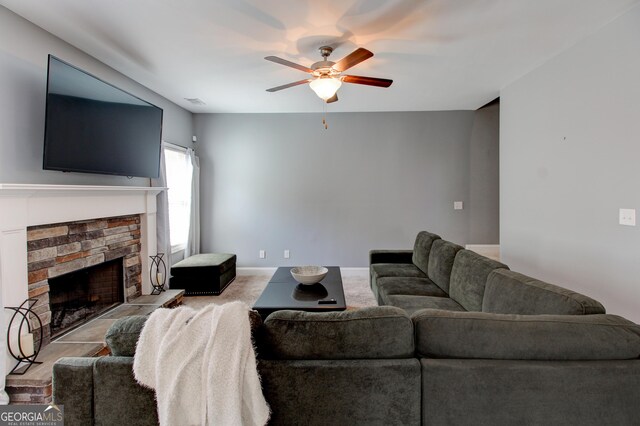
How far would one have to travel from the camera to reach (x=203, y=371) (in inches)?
43.6

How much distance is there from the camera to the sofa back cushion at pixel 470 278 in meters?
2.27

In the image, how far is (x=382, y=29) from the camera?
2.41 metres

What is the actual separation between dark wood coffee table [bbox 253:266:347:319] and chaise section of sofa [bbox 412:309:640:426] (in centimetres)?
124

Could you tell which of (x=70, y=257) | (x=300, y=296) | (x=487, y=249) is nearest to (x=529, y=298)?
(x=300, y=296)

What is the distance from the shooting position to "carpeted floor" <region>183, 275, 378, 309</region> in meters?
3.82

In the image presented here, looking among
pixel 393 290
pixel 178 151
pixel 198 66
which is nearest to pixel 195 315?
pixel 393 290

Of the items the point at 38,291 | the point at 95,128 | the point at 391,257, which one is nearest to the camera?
the point at 38,291

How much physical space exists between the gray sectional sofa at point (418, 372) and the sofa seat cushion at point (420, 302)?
1.21 m

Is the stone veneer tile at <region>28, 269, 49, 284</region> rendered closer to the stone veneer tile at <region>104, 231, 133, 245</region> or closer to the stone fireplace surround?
the stone fireplace surround

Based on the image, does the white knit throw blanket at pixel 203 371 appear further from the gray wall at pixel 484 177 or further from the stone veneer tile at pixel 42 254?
the gray wall at pixel 484 177

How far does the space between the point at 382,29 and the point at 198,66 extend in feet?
6.00

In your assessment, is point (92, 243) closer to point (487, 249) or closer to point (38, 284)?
point (38, 284)

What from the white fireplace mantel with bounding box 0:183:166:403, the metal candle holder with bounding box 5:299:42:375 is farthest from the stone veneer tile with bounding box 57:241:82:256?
the metal candle holder with bounding box 5:299:42:375

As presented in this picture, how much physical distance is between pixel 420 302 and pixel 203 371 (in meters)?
1.90
